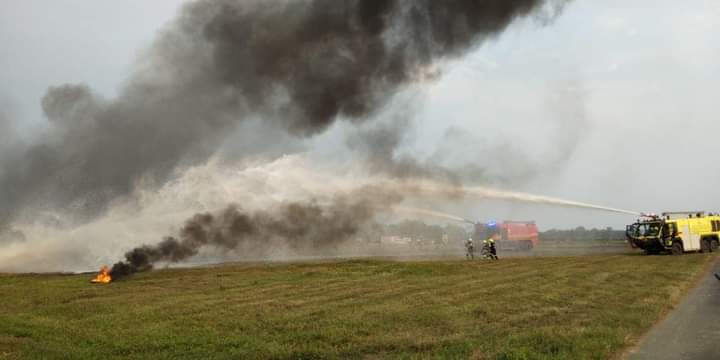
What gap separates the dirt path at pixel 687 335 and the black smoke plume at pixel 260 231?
22.6 metres

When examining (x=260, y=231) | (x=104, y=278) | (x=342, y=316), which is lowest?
(x=342, y=316)

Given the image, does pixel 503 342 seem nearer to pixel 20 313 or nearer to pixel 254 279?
pixel 20 313

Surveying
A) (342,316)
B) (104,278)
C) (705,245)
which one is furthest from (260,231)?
(705,245)

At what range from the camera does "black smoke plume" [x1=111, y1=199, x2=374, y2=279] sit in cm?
2978

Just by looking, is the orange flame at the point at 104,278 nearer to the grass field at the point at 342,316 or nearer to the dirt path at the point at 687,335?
the grass field at the point at 342,316

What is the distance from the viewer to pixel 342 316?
13070 millimetres

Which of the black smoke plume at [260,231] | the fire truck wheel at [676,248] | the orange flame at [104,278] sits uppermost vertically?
the black smoke plume at [260,231]

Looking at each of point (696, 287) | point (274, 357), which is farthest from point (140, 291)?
point (696, 287)

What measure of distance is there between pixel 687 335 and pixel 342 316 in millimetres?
6910

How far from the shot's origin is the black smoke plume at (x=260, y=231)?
29781mm

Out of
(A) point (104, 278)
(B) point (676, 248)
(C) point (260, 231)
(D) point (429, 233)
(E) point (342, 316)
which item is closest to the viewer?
(E) point (342, 316)

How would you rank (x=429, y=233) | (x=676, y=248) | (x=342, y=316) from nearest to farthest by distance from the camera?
(x=342, y=316) → (x=676, y=248) → (x=429, y=233)

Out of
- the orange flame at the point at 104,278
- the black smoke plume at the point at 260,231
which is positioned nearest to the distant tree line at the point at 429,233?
the black smoke plume at the point at 260,231

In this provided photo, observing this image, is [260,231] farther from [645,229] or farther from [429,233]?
[429,233]
